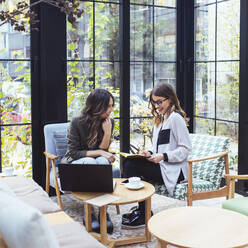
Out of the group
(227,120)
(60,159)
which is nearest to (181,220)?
(60,159)

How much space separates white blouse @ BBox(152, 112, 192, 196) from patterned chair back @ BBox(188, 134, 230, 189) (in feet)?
0.64

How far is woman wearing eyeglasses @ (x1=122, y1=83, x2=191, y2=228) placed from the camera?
12.1 feet

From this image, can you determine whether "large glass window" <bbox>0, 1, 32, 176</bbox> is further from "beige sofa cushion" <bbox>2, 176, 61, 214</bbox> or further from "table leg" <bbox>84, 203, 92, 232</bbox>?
"table leg" <bbox>84, 203, 92, 232</bbox>

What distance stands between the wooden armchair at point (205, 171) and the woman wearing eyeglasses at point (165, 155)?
0.10 m

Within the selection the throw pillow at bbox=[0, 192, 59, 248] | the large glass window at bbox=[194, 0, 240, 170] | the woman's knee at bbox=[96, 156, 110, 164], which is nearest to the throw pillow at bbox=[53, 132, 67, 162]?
the woman's knee at bbox=[96, 156, 110, 164]

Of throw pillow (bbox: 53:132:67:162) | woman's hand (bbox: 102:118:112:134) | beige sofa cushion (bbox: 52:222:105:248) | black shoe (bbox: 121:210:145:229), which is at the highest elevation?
woman's hand (bbox: 102:118:112:134)

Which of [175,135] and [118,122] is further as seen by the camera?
[118,122]

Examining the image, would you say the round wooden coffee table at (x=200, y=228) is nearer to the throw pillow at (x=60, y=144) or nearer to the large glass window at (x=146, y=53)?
the throw pillow at (x=60, y=144)

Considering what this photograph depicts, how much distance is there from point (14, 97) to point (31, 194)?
69.2 inches

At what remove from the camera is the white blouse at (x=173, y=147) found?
3678 mm

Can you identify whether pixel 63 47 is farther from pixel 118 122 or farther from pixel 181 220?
pixel 181 220

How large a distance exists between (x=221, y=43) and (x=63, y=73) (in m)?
1.80

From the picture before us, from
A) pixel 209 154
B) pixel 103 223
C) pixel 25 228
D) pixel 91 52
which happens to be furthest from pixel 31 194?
pixel 91 52

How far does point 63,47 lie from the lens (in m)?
4.61
